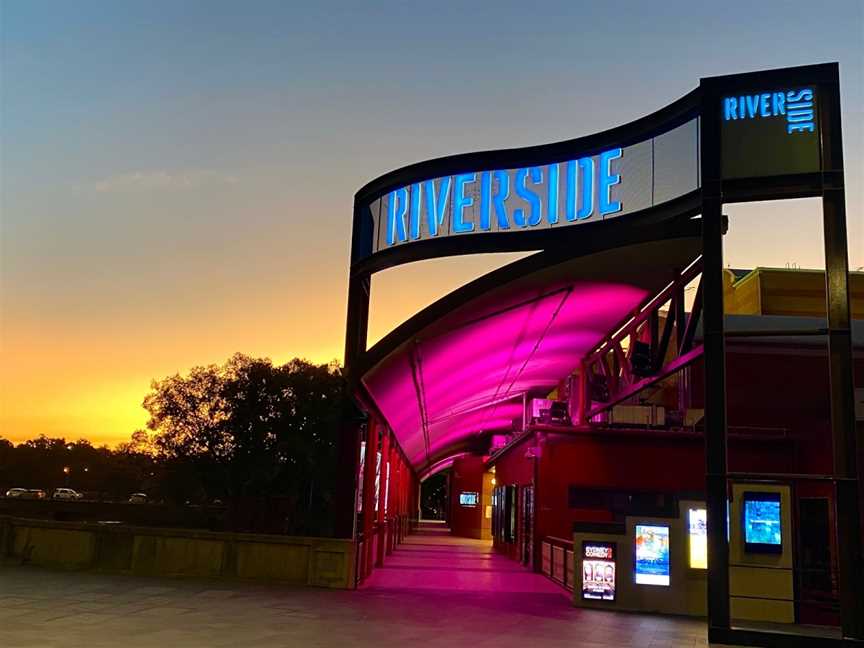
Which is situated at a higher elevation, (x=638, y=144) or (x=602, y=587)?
(x=638, y=144)

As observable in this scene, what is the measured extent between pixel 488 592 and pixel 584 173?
7.78 meters

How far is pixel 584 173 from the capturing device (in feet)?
49.4

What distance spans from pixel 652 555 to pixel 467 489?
31151mm

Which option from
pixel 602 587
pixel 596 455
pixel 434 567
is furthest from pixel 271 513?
pixel 602 587

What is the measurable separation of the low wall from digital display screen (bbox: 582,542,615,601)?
4025 mm

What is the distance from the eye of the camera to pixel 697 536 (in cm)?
1364

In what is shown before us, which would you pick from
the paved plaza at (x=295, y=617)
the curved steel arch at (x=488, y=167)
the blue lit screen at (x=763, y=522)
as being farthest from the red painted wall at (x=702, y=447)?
the paved plaza at (x=295, y=617)

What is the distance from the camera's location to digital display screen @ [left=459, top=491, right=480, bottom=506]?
42281 millimetres

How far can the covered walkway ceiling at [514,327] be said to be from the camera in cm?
1267

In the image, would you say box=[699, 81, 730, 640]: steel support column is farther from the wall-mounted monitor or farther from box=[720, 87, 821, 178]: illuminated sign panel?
the wall-mounted monitor

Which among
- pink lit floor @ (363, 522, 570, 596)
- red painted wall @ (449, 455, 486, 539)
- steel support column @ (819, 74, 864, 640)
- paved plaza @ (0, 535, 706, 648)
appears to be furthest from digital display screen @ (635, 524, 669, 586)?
red painted wall @ (449, 455, 486, 539)

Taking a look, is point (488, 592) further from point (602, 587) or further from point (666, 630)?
point (666, 630)

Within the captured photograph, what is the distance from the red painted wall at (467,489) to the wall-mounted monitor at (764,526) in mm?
28852

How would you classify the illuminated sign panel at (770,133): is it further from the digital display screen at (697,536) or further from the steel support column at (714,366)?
the digital display screen at (697,536)
